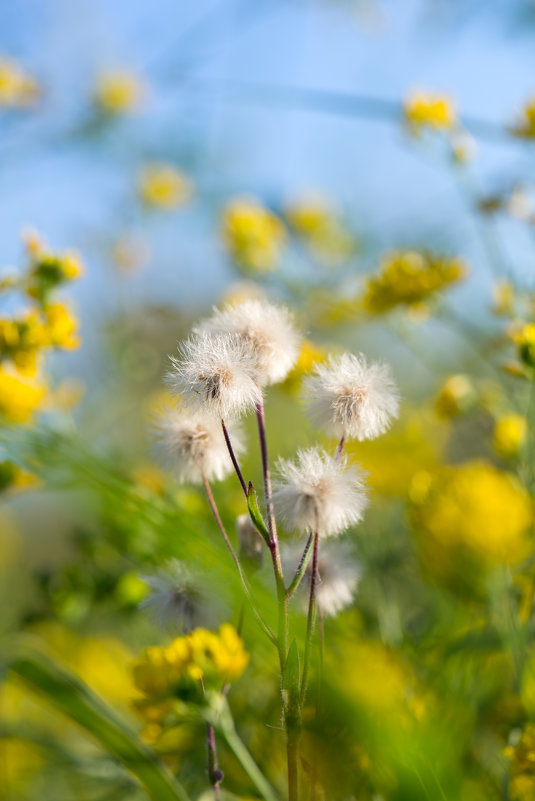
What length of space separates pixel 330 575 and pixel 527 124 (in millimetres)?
768

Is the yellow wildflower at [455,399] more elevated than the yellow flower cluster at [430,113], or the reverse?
the yellow flower cluster at [430,113]

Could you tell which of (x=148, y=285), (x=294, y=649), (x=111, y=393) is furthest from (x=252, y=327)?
(x=148, y=285)

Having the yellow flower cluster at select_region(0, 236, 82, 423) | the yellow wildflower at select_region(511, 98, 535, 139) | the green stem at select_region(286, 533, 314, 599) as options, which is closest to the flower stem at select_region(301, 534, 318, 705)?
the green stem at select_region(286, 533, 314, 599)

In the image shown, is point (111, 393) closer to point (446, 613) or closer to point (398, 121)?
point (398, 121)

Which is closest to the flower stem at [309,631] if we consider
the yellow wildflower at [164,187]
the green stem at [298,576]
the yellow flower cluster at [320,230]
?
the green stem at [298,576]

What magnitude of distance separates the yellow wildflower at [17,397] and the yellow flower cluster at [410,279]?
0.46 metres

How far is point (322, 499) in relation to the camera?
12.2 inches

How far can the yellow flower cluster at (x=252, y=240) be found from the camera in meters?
1.34

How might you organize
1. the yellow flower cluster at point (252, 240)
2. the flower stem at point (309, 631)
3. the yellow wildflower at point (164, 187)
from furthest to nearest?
the yellow wildflower at point (164, 187)
the yellow flower cluster at point (252, 240)
the flower stem at point (309, 631)

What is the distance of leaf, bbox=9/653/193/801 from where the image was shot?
0.27m

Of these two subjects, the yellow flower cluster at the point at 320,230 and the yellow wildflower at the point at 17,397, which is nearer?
the yellow wildflower at the point at 17,397

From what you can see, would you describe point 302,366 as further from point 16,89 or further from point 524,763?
point 16,89

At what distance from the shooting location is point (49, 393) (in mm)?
818

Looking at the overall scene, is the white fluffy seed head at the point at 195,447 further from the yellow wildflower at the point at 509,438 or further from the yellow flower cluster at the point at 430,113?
the yellow flower cluster at the point at 430,113
